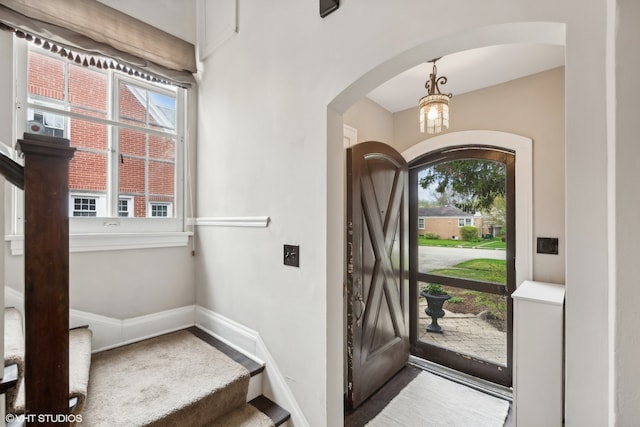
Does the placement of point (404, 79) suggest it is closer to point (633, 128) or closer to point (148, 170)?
point (633, 128)

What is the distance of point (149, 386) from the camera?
156 centimetres

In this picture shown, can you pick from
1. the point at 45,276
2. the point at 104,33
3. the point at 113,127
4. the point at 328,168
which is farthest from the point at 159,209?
the point at 328,168

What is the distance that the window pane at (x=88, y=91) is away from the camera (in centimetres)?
198

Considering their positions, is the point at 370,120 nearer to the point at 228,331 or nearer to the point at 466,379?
the point at 228,331

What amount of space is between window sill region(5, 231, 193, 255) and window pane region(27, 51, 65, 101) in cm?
97

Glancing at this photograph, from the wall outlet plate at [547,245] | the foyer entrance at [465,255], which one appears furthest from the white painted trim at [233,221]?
the wall outlet plate at [547,245]

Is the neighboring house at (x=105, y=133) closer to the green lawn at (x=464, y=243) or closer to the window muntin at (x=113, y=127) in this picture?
the window muntin at (x=113, y=127)

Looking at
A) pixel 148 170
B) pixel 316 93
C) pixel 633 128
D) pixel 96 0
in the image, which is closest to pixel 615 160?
pixel 633 128

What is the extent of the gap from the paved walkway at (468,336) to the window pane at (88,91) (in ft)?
11.0

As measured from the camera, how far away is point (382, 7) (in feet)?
4.11

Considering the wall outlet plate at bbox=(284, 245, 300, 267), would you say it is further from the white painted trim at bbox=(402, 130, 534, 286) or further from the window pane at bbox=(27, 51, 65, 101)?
the window pane at bbox=(27, 51, 65, 101)

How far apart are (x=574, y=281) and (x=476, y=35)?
930 mm

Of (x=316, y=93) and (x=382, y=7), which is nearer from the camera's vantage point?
(x=382, y=7)

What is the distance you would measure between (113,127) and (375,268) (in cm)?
235
